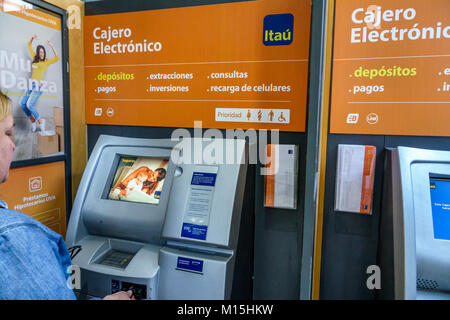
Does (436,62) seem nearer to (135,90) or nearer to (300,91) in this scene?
(300,91)

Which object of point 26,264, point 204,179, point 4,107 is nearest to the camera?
point 26,264

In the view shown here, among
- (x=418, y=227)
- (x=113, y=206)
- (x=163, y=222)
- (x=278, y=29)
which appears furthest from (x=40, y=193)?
(x=418, y=227)

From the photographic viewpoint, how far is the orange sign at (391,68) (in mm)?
1699

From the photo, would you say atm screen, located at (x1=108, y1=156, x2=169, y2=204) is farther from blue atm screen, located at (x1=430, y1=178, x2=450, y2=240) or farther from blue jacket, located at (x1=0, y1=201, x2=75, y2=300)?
blue atm screen, located at (x1=430, y1=178, x2=450, y2=240)

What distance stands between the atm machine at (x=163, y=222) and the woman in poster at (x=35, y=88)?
1.31 ft

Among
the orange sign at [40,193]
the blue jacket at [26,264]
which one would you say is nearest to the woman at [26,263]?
the blue jacket at [26,264]

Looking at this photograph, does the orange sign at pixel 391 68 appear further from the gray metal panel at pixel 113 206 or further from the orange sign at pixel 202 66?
the gray metal panel at pixel 113 206

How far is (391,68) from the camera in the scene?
1760 mm

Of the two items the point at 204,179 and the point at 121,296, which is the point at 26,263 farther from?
the point at 204,179

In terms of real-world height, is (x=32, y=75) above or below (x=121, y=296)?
above

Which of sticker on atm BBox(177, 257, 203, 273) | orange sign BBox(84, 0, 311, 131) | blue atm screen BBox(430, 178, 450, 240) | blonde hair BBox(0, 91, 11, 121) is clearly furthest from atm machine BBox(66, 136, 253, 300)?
blue atm screen BBox(430, 178, 450, 240)

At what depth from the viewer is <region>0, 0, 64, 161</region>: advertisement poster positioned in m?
1.81

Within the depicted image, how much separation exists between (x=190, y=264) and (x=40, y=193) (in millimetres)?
1171

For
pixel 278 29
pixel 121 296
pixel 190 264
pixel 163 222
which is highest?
pixel 278 29
